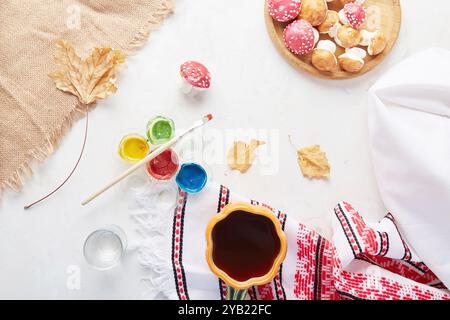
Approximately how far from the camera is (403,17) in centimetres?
130

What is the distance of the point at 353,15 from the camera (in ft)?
3.92

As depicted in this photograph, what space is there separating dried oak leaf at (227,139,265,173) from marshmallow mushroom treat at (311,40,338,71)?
0.27m

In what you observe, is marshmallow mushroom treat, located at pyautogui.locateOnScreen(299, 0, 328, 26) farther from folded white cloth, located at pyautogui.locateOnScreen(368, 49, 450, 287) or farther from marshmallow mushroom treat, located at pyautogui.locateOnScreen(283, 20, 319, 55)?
folded white cloth, located at pyautogui.locateOnScreen(368, 49, 450, 287)

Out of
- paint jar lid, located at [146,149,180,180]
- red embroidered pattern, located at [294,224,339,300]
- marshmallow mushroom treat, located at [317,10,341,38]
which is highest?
marshmallow mushroom treat, located at [317,10,341,38]

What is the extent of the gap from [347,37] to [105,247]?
80cm

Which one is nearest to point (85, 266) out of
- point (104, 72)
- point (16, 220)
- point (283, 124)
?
point (16, 220)

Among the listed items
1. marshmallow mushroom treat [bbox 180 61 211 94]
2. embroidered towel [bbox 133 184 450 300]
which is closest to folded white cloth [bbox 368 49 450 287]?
embroidered towel [bbox 133 184 450 300]

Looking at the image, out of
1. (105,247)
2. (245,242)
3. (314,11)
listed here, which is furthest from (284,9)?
(105,247)

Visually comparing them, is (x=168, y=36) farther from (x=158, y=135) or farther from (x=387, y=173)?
(x=387, y=173)

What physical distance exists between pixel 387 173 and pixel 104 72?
75 centimetres

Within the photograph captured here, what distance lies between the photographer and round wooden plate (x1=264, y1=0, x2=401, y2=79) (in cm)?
124

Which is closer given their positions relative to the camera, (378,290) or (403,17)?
(378,290)

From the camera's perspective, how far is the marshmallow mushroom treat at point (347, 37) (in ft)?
3.95

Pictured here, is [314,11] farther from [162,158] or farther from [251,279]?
[251,279]
